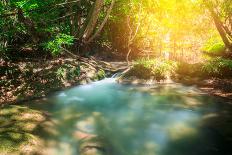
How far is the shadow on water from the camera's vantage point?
21.1 ft

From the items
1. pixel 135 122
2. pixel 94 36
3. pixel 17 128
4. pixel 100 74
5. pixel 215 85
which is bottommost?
pixel 135 122

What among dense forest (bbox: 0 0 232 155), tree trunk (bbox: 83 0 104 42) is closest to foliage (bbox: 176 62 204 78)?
dense forest (bbox: 0 0 232 155)

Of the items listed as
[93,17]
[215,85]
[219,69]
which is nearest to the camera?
[215,85]

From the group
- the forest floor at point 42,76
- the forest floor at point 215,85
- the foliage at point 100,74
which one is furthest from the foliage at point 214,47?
the foliage at point 100,74

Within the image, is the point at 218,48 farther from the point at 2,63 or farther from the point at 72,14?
the point at 2,63

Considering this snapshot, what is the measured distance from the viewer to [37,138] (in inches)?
245

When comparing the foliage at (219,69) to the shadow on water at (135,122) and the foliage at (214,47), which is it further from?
the foliage at (214,47)

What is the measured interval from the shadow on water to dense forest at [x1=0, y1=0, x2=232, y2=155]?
16 centimetres

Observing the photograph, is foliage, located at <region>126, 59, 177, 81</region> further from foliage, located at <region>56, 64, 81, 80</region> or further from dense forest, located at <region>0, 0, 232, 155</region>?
foliage, located at <region>56, 64, 81, 80</region>

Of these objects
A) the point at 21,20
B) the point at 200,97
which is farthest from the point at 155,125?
the point at 21,20

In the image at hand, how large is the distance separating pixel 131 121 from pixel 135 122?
0.15m

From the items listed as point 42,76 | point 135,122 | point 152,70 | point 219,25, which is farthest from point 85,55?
point 135,122

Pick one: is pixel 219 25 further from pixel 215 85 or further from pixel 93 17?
pixel 93 17

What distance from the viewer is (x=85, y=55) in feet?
50.8
